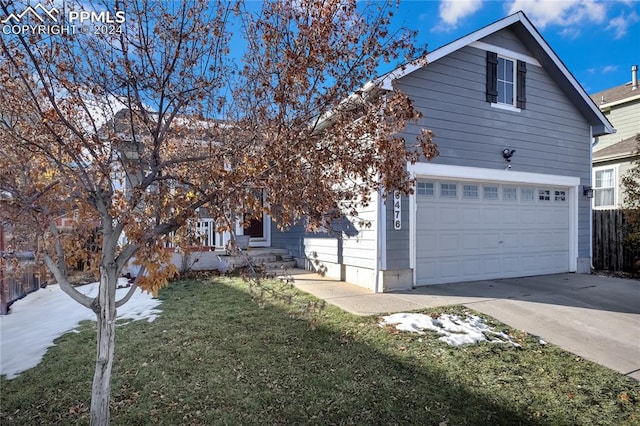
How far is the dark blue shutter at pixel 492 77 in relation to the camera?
849 cm

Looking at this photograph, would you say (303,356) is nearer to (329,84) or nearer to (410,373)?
(410,373)

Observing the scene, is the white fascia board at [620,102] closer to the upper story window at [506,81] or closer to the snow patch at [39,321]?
the upper story window at [506,81]

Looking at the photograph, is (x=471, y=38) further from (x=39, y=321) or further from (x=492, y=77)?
(x=39, y=321)

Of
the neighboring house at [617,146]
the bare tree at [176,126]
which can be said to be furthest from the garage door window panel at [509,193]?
the bare tree at [176,126]

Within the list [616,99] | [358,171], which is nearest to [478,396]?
[358,171]

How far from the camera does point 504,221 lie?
29.1 ft

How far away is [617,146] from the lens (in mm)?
13406

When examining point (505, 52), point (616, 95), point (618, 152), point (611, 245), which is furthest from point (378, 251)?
point (616, 95)

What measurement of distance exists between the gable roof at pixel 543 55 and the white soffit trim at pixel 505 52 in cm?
11

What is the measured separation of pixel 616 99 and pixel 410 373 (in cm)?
1660

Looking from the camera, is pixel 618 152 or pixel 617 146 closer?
pixel 618 152

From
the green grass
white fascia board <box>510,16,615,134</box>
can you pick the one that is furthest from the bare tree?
white fascia board <box>510,16,615,134</box>

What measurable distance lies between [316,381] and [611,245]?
11176 millimetres

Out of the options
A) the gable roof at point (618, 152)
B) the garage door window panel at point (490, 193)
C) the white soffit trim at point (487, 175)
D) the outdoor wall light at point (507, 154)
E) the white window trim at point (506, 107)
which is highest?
the white window trim at point (506, 107)
